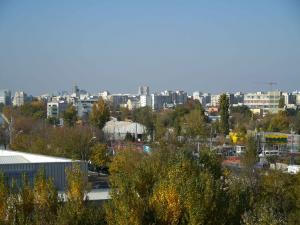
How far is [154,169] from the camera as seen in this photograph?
1126 cm

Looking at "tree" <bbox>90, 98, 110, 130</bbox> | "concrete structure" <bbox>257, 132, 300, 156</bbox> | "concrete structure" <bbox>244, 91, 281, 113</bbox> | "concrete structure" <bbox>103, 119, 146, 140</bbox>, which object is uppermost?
"concrete structure" <bbox>244, 91, 281, 113</bbox>

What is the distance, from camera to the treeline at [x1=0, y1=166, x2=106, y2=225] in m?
9.09

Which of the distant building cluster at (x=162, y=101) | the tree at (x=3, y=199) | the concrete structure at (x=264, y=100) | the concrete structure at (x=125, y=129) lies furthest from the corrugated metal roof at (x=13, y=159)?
the concrete structure at (x=264, y=100)

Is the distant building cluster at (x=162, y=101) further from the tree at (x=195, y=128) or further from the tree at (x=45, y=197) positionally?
the tree at (x=45, y=197)

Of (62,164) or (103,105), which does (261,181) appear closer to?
(62,164)

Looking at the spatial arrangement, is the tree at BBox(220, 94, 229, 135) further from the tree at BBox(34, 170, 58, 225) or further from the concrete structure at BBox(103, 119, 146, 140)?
A: the tree at BBox(34, 170, 58, 225)

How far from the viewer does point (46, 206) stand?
10289 mm

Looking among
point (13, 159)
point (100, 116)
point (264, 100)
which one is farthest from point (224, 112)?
point (264, 100)

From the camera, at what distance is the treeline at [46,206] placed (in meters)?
9.09

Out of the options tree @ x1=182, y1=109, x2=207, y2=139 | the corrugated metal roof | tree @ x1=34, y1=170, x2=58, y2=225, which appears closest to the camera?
tree @ x1=34, y1=170, x2=58, y2=225

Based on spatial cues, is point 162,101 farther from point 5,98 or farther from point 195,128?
point 195,128

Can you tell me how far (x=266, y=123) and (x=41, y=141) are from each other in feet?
76.1

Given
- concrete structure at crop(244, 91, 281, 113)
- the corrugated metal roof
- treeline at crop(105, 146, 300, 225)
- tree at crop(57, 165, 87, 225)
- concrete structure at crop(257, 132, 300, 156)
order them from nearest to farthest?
treeline at crop(105, 146, 300, 225) < tree at crop(57, 165, 87, 225) < the corrugated metal roof < concrete structure at crop(257, 132, 300, 156) < concrete structure at crop(244, 91, 281, 113)

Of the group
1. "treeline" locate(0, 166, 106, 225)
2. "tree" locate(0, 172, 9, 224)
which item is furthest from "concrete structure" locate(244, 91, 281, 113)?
"tree" locate(0, 172, 9, 224)
